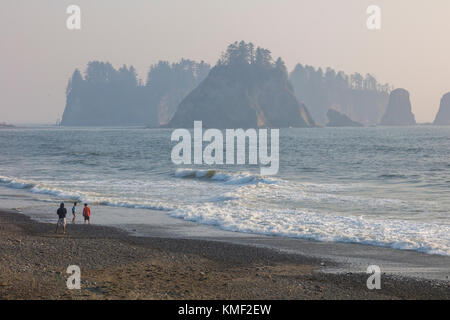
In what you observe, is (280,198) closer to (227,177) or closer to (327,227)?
(327,227)

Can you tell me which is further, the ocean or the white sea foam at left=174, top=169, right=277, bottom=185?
the white sea foam at left=174, top=169, right=277, bottom=185

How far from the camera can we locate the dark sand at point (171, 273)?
1026 cm

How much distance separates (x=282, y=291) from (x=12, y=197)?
20967mm

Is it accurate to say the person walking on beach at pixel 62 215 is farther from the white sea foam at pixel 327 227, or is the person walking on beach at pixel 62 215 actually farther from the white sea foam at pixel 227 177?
the white sea foam at pixel 227 177

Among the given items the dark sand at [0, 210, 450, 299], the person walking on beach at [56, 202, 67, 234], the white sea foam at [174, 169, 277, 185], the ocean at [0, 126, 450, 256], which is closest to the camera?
the dark sand at [0, 210, 450, 299]

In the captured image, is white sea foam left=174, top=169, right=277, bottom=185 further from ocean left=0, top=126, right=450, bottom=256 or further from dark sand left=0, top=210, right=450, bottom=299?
dark sand left=0, top=210, right=450, bottom=299

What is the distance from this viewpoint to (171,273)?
1182cm

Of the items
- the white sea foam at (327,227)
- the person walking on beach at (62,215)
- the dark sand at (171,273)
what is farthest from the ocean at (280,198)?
the dark sand at (171,273)

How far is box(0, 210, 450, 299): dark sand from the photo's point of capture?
10.3 m

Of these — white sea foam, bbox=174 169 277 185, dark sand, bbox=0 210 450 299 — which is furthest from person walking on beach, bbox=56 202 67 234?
white sea foam, bbox=174 169 277 185

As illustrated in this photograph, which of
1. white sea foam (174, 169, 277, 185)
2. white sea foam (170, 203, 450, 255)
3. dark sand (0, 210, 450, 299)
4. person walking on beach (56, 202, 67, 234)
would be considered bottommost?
white sea foam (174, 169, 277, 185)

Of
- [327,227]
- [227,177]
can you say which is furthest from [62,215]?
[227,177]

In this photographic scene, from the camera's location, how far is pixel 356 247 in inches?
595

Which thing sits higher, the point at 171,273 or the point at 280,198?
the point at 171,273
